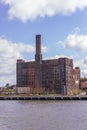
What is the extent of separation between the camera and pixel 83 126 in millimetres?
55750

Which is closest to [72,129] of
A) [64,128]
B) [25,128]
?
[64,128]

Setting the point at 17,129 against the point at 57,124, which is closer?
the point at 17,129

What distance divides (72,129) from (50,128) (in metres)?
3.29

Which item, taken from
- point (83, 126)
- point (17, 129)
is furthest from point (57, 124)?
point (17, 129)

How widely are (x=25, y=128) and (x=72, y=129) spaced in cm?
629

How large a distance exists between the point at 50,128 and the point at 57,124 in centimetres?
513

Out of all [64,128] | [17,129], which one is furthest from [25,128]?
[64,128]

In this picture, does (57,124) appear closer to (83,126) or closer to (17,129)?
(83,126)

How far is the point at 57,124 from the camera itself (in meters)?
58.8

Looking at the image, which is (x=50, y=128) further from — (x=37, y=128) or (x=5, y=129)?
(x=5, y=129)

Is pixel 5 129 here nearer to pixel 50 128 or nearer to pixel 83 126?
pixel 50 128

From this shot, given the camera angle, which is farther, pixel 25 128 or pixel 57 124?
pixel 57 124

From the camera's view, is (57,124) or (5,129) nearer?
(5,129)

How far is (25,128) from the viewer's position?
53.4m
